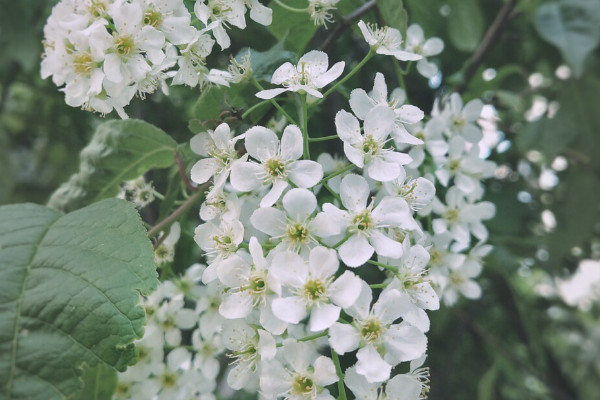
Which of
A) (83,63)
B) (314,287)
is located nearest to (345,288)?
(314,287)

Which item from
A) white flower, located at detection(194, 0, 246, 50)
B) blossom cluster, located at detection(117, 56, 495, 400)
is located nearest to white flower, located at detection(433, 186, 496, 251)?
blossom cluster, located at detection(117, 56, 495, 400)

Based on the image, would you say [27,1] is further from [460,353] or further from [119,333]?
[460,353]

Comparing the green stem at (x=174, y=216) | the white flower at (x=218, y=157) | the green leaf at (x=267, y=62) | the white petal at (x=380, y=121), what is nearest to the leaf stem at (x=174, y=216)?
the green stem at (x=174, y=216)

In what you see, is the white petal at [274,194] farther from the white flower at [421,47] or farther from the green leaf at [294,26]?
the white flower at [421,47]

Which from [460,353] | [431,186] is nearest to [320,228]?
[431,186]

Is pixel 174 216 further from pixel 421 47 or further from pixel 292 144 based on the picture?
pixel 421 47

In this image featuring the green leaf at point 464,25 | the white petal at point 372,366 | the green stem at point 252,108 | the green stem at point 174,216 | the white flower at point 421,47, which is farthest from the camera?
the green leaf at point 464,25

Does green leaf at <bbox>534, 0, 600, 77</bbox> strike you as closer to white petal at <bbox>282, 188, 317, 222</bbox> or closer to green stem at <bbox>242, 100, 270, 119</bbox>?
green stem at <bbox>242, 100, 270, 119</bbox>
